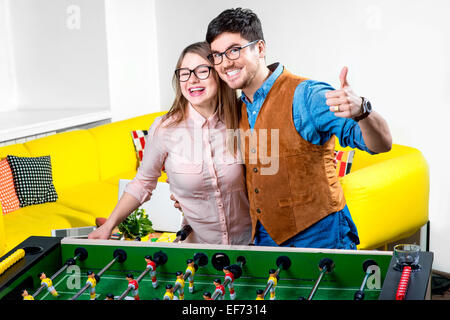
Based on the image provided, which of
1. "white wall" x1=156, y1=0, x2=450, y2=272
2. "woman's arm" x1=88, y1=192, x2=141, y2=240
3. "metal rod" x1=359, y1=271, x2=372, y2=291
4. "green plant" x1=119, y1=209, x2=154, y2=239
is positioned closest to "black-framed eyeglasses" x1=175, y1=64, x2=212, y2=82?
"woman's arm" x1=88, y1=192, x2=141, y2=240

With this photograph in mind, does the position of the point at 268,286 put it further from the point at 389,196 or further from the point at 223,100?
the point at 389,196

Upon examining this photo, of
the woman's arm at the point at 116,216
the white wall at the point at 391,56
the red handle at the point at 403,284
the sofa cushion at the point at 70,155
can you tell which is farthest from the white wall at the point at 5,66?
the red handle at the point at 403,284

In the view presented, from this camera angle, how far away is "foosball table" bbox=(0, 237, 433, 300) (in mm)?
1652

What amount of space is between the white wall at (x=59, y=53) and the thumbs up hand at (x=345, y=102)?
351 centimetres

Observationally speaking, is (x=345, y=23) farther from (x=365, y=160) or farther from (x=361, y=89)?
(x=365, y=160)

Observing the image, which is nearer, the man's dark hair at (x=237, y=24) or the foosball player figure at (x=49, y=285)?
the foosball player figure at (x=49, y=285)

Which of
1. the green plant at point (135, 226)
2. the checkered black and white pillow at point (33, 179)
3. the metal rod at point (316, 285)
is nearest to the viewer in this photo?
the metal rod at point (316, 285)

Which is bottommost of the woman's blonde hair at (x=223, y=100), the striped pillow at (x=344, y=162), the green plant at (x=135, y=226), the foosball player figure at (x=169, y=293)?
the green plant at (x=135, y=226)

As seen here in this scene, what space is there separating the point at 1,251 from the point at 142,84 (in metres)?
2.35

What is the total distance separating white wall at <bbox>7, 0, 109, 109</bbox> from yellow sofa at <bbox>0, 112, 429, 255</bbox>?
1.73 ft

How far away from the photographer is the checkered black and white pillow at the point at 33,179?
12.8 ft

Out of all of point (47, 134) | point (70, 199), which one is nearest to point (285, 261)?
point (70, 199)

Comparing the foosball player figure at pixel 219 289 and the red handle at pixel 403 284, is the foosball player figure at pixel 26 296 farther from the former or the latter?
the red handle at pixel 403 284
